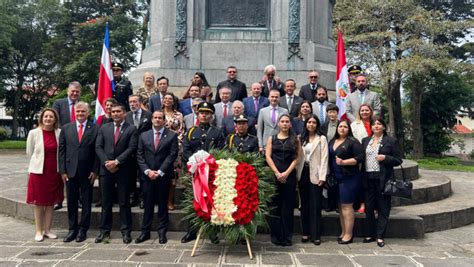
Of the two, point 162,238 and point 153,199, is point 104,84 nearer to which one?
point 153,199

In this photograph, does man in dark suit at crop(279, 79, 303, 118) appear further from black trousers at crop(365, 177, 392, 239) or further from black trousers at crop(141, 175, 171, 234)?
black trousers at crop(141, 175, 171, 234)

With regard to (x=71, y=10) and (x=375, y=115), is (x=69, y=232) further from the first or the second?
(x=71, y=10)

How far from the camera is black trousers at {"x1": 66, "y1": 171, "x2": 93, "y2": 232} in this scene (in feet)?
21.6

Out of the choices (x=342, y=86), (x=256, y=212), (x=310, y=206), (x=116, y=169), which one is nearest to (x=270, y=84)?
(x=342, y=86)

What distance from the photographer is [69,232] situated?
6.55 m

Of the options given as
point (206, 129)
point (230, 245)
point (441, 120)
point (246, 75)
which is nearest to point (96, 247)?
point (230, 245)

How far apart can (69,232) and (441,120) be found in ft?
91.9

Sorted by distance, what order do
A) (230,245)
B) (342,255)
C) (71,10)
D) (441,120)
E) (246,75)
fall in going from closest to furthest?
1. (342,255)
2. (230,245)
3. (246,75)
4. (441,120)
5. (71,10)

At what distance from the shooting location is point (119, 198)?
6543 millimetres

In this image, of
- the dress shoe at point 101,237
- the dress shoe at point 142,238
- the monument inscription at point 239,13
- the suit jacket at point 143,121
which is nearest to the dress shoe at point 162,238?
the dress shoe at point 142,238

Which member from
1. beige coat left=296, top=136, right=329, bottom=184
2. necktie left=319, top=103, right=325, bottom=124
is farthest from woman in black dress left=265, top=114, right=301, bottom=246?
necktie left=319, top=103, right=325, bottom=124

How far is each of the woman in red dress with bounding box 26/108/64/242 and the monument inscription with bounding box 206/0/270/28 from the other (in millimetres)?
6290

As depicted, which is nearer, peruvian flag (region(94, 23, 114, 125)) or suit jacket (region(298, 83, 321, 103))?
peruvian flag (region(94, 23, 114, 125))

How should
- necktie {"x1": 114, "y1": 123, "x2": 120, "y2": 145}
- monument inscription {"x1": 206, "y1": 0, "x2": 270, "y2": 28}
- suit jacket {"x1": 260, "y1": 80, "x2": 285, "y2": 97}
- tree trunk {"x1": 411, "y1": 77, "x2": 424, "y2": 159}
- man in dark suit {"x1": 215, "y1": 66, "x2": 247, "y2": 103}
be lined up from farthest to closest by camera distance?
tree trunk {"x1": 411, "y1": 77, "x2": 424, "y2": 159}, monument inscription {"x1": 206, "y1": 0, "x2": 270, "y2": 28}, suit jacket {"x1": 260, "y1": 80, "x2": 285, "y2": 97}, man in dark suit {"x1": 215, "y1": 66, "x2": 247, "y2": 103}, necktie {"x1": 114, "y1": 123, "x2": 120, "y2": 145}
